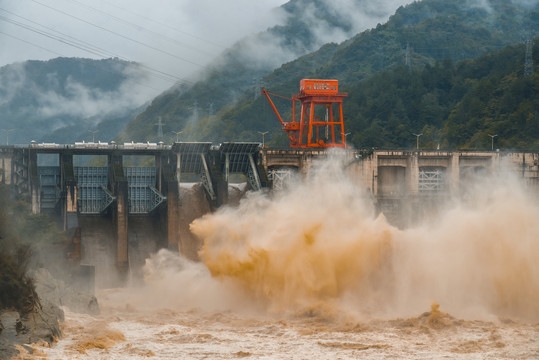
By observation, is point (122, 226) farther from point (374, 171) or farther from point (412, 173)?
point (412, 173)

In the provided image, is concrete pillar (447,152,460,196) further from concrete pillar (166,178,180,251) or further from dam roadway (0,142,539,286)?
concrete pillar (166,178,180,251)

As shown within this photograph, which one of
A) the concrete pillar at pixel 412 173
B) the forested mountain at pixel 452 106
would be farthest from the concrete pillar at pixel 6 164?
the forested mountain at pixel 452 106

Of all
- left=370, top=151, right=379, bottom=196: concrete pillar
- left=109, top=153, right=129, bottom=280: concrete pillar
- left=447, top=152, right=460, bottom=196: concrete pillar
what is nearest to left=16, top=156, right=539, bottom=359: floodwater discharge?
left=109, top=153, right=129, bottom=280: concrete pillar

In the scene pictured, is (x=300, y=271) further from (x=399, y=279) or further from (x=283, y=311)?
(x=399, y=279)

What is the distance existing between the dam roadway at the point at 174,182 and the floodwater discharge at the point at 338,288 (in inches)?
317

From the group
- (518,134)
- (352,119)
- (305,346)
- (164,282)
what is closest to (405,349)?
(305,346)

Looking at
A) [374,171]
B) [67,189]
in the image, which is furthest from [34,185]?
[374,171]

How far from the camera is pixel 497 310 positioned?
2286 inches

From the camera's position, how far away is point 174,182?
252 ft

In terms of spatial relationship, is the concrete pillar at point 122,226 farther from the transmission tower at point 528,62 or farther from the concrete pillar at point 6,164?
the transmission tower at point 528,62

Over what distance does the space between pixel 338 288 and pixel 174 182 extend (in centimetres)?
2266

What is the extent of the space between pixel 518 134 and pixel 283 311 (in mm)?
62177

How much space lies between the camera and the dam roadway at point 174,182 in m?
74.6

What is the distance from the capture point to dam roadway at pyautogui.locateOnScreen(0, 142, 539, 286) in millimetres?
74562
